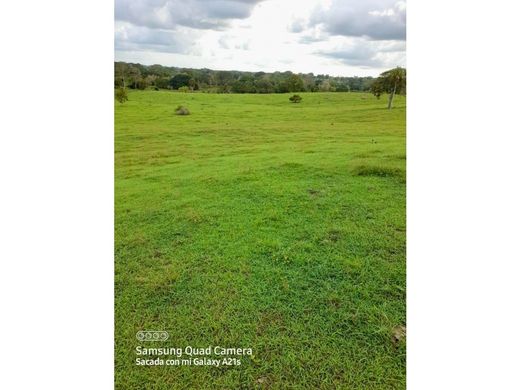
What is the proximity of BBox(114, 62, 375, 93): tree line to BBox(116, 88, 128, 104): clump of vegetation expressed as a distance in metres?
0.17

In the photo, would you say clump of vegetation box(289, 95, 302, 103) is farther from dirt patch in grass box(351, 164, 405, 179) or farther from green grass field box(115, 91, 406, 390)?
dirt patch in grass box(351, 164, 405, 179)

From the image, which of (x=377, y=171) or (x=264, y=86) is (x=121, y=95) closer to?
(x=264, y=86)

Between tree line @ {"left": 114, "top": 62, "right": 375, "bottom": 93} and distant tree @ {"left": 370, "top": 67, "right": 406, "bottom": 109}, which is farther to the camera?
tree line @ {"left": 114, "top": 62, "right": 375, "bottom": 93}

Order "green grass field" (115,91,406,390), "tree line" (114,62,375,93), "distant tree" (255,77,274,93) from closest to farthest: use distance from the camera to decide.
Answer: "green grass field" (115,91,406,390)
"tree line" (114,62,375,93)
"distant tree" (255,77,274,93)

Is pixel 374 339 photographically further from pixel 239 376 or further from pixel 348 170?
pixel 348 170

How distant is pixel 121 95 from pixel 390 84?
2.51 metres

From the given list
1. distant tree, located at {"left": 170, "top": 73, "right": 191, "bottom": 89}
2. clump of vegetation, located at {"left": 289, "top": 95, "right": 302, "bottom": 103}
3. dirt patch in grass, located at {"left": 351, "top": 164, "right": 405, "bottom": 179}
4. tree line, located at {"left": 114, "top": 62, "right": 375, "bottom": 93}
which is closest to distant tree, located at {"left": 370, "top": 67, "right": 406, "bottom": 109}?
tree line, located at {"left": 114, "top": 62, "right": 375, "bottom": 93}

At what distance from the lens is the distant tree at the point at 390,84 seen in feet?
13.0

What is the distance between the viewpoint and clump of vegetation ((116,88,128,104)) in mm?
3986

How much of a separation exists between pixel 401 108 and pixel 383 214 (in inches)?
39.5

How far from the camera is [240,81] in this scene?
4.46 meters

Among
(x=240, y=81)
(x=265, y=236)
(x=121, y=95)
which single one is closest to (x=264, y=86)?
(x=240, y=81)

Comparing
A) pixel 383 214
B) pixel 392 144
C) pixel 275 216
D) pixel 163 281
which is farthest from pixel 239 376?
pixel 392 144

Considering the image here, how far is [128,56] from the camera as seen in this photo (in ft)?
12.9
